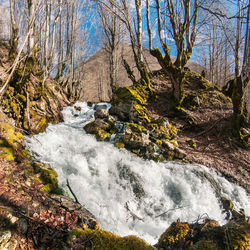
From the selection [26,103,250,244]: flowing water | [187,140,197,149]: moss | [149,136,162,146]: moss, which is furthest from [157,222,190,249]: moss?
[187,140,197,149]: moss

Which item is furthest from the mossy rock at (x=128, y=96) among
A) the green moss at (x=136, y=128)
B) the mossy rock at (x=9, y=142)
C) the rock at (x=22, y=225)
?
the rock at (x=22, y=225)

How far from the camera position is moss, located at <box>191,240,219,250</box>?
134 centimetres

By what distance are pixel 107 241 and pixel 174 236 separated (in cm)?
68

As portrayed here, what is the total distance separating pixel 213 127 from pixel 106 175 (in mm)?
4900

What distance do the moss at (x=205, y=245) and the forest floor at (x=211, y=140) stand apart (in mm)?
3745

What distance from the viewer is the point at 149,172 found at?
14.4 feet

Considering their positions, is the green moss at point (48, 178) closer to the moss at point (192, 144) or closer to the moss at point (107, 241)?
the moss at point (107, 241)

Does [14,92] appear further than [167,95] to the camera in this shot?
No

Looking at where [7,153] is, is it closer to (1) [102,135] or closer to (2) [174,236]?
(1) [102,135]

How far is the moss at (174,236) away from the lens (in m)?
1.57

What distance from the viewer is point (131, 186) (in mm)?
3949

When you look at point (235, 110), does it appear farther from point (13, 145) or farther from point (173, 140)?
point (13, 145)

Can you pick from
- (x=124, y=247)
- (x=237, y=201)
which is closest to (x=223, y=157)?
(x=237, y=201)

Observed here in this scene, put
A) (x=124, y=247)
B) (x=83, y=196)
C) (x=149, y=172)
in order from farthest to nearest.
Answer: (x=149, y=172) → (x=83, y=196) → (x=124, y=247)
